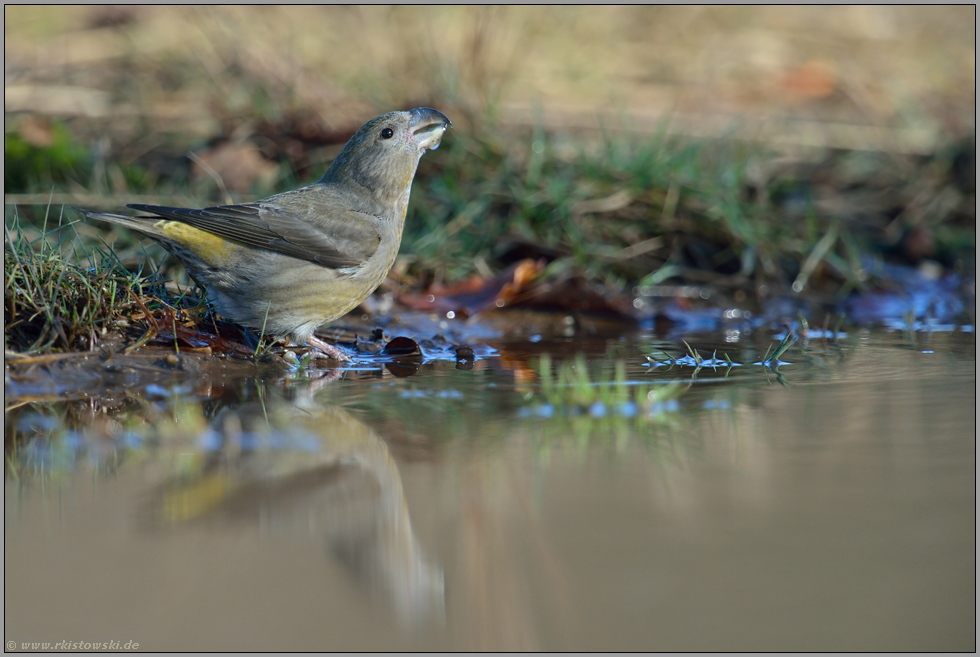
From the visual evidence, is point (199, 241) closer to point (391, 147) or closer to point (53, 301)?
point (53, 301)

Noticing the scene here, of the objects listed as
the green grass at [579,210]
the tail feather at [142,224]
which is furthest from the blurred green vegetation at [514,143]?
the tail feather at [142,224]

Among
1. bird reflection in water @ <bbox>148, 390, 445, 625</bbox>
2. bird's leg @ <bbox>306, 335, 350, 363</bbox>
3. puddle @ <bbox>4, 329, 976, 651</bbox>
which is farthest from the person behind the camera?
bird's leg @ <bbox>306, 335, 350, 363</bbox>

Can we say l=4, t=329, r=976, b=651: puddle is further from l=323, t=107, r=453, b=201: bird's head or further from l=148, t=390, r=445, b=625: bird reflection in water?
l=323, t=107, r=453, b=201: bird's head

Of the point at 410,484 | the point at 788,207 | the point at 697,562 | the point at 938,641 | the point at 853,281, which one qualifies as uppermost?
the point at 788,207

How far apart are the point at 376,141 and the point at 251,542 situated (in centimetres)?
287

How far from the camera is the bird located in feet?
13.2

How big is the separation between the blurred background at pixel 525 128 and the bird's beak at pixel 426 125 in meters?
1.08

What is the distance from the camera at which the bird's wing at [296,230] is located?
4.05m

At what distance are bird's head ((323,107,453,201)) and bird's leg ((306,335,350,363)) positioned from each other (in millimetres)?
857

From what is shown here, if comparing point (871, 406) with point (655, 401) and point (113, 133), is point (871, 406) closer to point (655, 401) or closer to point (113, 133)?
point (655, 401)

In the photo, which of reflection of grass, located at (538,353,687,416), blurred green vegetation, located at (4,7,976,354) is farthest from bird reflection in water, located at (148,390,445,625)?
blurred green vegetation, located at (4,7,976,354)

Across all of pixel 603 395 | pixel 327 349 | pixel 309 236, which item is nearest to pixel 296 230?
pixel 309 236

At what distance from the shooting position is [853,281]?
233 inches

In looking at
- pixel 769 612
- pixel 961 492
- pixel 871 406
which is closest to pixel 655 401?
pixel 871 406
